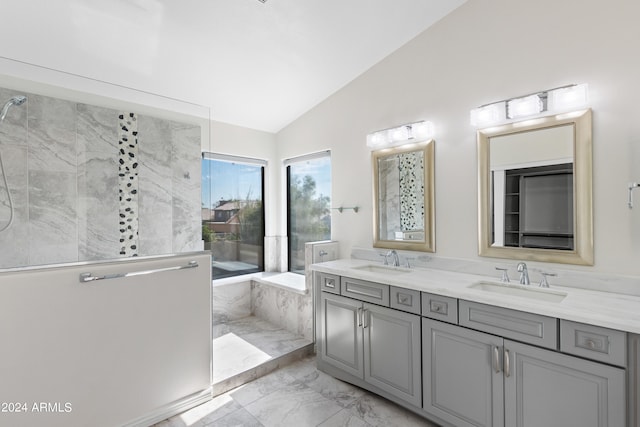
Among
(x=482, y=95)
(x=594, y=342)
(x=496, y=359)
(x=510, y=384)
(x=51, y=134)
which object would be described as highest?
(x=482, y=95)

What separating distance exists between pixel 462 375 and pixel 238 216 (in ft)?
9.58

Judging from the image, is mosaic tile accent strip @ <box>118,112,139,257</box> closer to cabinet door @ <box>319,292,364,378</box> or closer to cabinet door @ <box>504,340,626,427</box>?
cabinet door @ <box>319,292,364,378</box>

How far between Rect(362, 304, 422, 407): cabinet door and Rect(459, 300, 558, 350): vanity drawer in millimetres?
341

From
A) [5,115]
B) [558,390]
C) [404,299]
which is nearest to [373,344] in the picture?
[404,299]

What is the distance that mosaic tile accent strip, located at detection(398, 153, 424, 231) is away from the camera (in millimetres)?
2541

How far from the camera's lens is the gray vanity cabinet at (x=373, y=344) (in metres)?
2.00

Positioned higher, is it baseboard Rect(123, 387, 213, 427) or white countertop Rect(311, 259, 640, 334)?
white countertop Rect(311, 259, 640, 334)

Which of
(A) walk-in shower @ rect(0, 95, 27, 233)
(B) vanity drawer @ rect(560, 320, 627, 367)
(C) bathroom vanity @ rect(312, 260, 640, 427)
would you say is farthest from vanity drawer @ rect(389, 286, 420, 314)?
(A) walk-in shower @ rect(0, 95, 27, 233)

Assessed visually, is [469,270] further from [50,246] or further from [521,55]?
[50,246]

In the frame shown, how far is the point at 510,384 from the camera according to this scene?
1.59 metres

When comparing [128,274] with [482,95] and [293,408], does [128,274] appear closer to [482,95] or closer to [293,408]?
[293,408]

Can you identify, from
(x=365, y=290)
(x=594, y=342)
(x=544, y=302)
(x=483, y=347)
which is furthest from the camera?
(x=365, y=290)

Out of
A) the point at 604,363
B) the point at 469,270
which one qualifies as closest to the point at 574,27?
the point at 469,270

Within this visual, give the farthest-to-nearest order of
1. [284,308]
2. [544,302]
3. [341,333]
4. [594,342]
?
[284,308] < [341,333] < [544,302] < [594,342]
